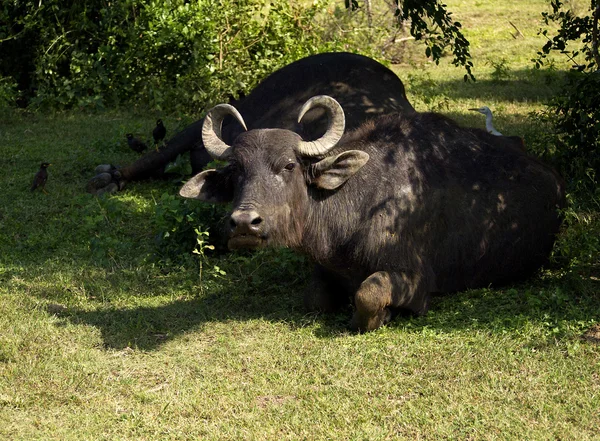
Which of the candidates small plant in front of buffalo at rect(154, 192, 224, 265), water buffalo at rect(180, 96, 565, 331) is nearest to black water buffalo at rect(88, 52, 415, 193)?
small plant in front of buffalo at rect(154, 192, 224, 265)

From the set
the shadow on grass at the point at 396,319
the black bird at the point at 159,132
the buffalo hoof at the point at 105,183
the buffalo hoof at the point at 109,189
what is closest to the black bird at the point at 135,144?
the black bird at the point at 159,132

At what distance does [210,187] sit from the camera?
5992 mm

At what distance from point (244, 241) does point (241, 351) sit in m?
0.72

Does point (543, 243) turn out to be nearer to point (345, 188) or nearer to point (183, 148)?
point (345, 188)

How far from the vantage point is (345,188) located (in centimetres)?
602

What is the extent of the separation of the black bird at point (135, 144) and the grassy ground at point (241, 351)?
5.98 feet

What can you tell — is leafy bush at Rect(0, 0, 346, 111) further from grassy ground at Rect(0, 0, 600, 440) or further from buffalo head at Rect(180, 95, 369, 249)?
buffalo head at Rect(180, 95, 369, 249)

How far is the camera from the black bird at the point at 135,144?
33.0ft

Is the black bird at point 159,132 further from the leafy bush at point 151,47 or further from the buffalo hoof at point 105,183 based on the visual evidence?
the leafy bush at point 151,47

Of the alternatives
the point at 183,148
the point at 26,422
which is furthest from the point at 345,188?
the point at 183,148

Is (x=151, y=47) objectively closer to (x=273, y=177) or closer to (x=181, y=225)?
(x=181, y=225)

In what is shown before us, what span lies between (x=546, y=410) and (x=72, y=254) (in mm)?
4394

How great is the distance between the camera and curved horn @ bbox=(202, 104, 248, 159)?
19.4 ft

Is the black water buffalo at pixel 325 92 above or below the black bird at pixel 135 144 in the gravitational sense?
above
